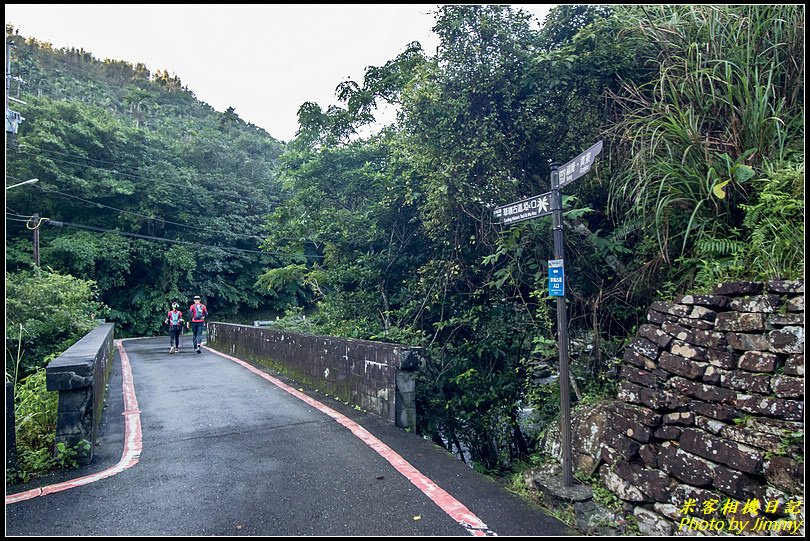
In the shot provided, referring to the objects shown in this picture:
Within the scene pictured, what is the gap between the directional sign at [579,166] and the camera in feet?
13.1

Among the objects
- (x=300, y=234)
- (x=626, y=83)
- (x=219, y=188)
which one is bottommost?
(x=300, y=234)

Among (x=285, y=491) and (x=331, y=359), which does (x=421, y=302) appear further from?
(x=285, y=491)

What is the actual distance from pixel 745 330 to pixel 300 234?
11.0 m

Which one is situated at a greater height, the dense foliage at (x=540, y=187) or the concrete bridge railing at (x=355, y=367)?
the dense foliage at (x=540, y=187)

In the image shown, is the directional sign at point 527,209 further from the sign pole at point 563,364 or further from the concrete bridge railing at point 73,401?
the concrete bridge railing at point 73,401

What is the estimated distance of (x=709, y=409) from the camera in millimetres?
3633

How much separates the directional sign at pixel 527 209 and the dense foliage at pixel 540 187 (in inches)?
40.4

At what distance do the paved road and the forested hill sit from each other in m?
21.6

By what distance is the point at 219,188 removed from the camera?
33312 millimetres

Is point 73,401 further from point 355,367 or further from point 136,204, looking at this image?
point 136,204

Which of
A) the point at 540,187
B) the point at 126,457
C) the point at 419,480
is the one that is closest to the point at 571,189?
the point at 540,187

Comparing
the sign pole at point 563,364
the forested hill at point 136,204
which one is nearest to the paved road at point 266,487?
the sign pole at point 563,364

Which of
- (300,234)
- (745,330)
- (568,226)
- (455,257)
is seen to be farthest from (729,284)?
(300,234)

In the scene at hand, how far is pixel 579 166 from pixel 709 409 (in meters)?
2.05
